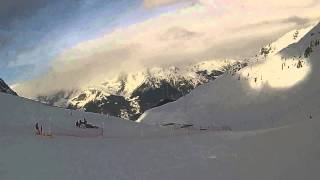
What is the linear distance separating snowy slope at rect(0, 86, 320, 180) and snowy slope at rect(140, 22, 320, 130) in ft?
255

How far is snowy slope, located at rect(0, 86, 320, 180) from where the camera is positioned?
24.5m

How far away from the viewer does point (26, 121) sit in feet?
169

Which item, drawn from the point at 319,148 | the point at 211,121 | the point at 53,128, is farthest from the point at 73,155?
the point at 211,121

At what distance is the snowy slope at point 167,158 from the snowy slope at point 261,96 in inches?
3060

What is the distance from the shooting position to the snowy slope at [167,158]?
24453mm

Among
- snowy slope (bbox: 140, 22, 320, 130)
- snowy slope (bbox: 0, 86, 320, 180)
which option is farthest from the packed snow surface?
snowy slope (bbox: 140, 22, 320, 130)

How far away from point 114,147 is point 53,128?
661 inches

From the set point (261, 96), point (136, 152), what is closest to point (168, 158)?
point (136, 152)

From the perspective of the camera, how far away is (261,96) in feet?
486

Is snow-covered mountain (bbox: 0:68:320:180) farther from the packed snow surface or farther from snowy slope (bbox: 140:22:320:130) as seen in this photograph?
snowy slope (bbox: 140:22:320:130)

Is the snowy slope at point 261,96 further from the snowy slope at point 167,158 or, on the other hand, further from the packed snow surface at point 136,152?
the snowy slope at point 167,158

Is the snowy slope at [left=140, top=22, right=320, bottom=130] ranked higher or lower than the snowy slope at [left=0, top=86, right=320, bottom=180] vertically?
higher

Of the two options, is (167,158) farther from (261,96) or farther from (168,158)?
(261,96)

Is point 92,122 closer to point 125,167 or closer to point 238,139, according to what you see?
point 238,139
